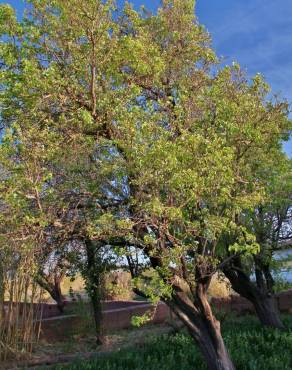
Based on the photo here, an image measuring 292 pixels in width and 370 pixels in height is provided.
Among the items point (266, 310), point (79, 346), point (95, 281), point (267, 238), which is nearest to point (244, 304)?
point (266, 310)

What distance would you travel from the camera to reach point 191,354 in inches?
383

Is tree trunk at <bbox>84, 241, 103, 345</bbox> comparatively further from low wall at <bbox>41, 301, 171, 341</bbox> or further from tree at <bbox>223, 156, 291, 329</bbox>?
tree at <bbox>223, 156, 291, 329</bbox>

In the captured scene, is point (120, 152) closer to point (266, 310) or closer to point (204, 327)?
point (204, 327)

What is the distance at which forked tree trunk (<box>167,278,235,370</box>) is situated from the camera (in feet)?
26.6

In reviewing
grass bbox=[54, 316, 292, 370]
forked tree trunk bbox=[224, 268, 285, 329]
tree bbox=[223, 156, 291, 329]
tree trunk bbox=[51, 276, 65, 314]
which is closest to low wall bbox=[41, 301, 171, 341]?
tree trunk bbox=[51, 276, 65, 314]

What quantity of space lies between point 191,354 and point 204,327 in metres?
1.63

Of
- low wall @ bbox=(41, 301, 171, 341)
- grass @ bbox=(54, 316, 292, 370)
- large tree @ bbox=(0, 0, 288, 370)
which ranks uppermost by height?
large tree @ bbox=(0, 0, 288, 370)

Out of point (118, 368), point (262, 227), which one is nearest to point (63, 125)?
point (118, 368)

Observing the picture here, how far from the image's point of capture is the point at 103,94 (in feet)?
26.5

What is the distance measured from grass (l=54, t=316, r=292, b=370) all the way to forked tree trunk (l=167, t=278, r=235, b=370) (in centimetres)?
70

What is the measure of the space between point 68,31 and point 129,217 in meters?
3.19

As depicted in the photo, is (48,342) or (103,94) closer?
(103,94)

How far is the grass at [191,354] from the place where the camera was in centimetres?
888

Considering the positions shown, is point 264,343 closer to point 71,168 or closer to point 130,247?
point 130,247
